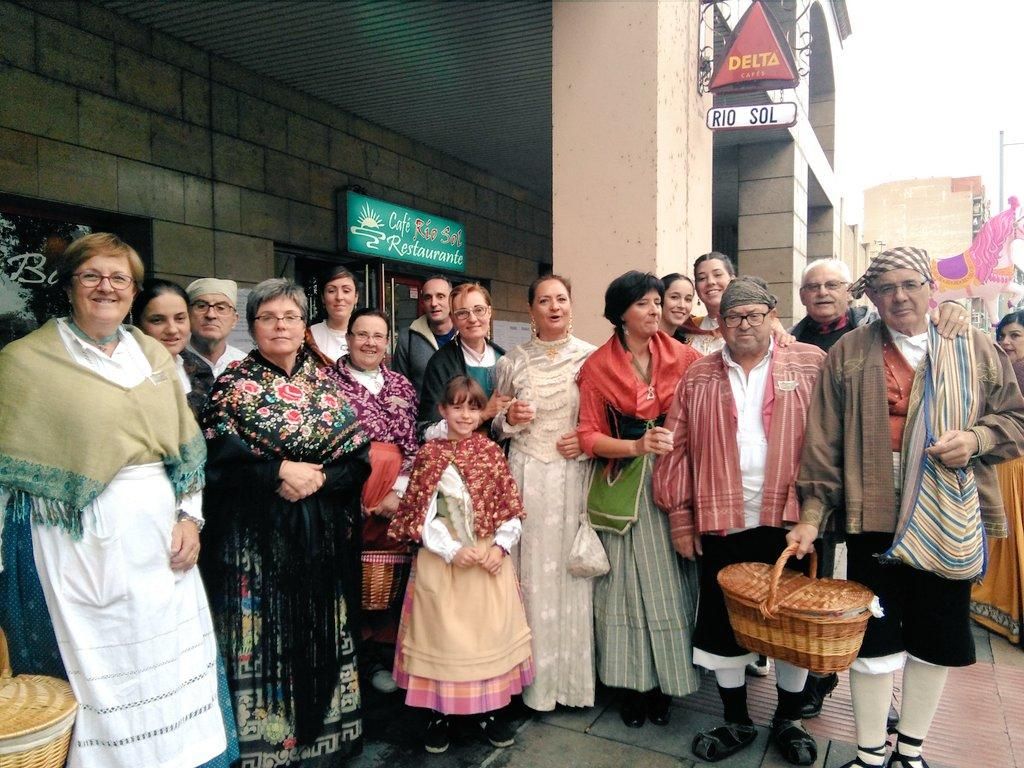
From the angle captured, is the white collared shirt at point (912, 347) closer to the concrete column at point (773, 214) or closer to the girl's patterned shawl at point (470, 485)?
the girl's patterned shawl at point (470, 485)

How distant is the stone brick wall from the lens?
15.7 feet

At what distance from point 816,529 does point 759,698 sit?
4.02ft

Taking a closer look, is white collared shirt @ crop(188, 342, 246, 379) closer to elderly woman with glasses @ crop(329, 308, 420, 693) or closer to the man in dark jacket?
elderly woman with glasses @ crop(329, 308, 420, 693)

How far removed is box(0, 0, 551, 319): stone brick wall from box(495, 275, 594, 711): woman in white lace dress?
376 cm

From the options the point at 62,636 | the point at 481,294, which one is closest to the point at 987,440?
the point at 481,294

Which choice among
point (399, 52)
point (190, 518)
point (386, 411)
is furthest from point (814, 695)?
point (399, 52)

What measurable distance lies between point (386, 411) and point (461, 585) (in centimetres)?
93

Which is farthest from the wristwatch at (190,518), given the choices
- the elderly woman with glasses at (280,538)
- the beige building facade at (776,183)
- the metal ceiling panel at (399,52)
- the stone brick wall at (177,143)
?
the beige building facade at (776,183)

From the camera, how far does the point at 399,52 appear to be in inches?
239

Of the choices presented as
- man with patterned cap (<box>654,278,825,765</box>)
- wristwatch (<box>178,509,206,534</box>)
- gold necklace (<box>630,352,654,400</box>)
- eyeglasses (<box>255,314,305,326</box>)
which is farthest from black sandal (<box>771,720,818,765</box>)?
eyeglasses (<box>255,314,305,326</box>)

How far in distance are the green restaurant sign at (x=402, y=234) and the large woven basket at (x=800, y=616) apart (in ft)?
18.9

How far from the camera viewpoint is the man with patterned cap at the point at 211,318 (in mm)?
3488

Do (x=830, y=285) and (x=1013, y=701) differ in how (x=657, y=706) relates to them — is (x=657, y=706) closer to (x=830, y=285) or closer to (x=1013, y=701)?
(x=1013, y=701)

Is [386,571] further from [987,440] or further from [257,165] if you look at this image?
[257,165]
